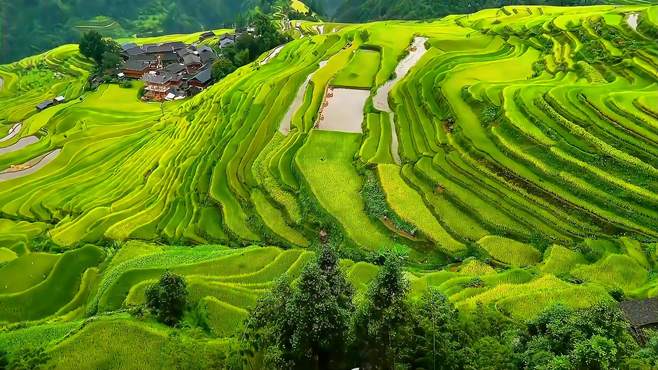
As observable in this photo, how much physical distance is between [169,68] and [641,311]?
135ft

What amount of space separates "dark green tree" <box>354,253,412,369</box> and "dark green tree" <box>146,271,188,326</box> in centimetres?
439

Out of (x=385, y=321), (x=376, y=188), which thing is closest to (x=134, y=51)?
(x=376, y=188)

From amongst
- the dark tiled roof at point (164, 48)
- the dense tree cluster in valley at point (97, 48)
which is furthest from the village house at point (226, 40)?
the dense tree cluster in valley at point (97, 48)

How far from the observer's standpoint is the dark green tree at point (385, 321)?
7.27 metres

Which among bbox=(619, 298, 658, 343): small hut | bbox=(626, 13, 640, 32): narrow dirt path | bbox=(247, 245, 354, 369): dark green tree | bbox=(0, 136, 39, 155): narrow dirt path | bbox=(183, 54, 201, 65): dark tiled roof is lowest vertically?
bbox=(0, 136, 39, 155): narrow dirt path

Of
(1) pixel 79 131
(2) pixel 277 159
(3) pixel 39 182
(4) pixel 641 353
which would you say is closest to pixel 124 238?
(2) pixel 277 159

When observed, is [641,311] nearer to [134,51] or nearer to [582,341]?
[582,341]

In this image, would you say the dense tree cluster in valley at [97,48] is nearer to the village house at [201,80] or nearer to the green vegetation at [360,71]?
the village house at [201,80]

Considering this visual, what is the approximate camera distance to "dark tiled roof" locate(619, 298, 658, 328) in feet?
32.3

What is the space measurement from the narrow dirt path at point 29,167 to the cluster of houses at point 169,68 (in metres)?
11.3

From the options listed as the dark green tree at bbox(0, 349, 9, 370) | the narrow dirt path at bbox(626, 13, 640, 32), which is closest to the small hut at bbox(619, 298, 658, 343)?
the dark green tree at bbox(0, 349, 9, 370)

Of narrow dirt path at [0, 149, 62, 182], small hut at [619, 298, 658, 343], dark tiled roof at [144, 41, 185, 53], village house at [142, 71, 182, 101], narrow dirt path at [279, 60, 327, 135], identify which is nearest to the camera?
small hut at [619, 298, 658, 343]

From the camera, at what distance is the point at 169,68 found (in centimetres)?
4309

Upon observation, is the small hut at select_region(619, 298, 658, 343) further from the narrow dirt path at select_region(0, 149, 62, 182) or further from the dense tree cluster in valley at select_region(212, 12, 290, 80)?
the dense tree cluster in valley at select_region(212, 12, 290, 80)
